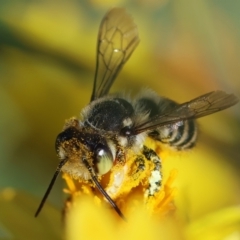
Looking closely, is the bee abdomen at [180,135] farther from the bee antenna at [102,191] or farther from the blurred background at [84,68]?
the blurred background at [84,68]

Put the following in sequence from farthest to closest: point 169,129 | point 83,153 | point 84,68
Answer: point 84,68, point 169,129, point 83,153

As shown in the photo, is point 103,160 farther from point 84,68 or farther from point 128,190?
point 84,68

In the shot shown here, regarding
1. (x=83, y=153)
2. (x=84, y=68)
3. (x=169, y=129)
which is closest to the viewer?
(x=83, y=153)

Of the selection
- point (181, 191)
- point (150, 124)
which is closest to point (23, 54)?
point (181, 191)

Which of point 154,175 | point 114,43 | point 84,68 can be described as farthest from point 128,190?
point 84,68

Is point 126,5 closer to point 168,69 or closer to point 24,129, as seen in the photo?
point 168,69

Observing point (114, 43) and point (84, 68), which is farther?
point (84, 68)

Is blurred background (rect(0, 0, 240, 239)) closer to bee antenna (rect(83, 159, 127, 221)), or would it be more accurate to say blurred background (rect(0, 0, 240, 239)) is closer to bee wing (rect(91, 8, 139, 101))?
bee wing (rect(91, 8, 139, 101))
